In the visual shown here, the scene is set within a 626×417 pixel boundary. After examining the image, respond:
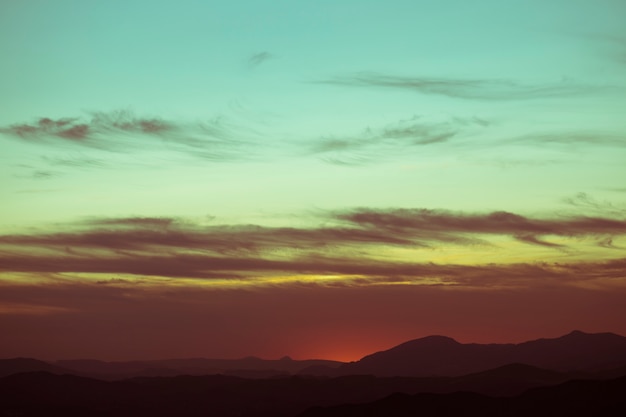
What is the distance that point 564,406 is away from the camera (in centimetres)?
19900

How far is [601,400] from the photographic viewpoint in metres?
191

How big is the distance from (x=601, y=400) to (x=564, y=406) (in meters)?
10.4
